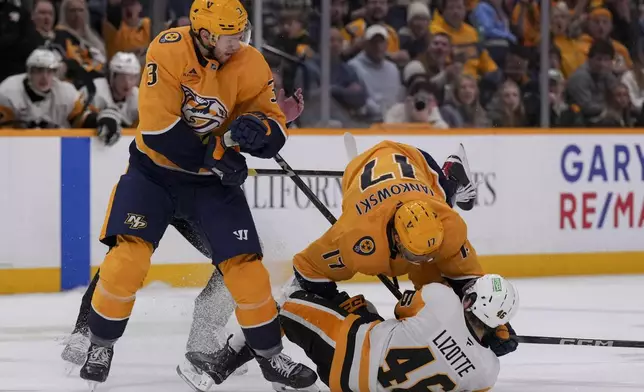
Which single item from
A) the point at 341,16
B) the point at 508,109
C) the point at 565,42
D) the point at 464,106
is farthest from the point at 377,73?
the point at 565,42

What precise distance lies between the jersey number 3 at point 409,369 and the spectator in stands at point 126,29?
3128mm

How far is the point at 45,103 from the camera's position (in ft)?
19.7

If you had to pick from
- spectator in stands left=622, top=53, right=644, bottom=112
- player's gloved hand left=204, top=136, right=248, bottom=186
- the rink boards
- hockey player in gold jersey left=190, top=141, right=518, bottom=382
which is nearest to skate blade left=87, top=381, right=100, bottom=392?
hockey player in gold jersey left=190, top=141, right=518, bottom=382

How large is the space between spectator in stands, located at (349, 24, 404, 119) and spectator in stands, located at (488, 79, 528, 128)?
1.83ft

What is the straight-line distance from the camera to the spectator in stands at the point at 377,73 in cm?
662

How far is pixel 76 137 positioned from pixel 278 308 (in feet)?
7.58

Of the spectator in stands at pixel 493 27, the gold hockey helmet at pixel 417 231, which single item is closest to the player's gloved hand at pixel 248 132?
the gold hockey helmet at pixel 417 231

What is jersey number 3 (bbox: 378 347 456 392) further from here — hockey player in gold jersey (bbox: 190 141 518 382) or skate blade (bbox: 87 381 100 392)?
skate blade (bbox: 87 381 100 392)

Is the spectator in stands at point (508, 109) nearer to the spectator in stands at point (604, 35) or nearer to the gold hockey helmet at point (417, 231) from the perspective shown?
the spectator in stands at point (604, 35)

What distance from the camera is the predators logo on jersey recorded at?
380 cm

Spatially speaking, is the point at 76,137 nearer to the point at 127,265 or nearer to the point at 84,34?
the point at 84,34

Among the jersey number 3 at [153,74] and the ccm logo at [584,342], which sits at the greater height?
the jersey number 3 at [153,74]

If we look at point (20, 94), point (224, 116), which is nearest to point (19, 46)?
point (20, 94)

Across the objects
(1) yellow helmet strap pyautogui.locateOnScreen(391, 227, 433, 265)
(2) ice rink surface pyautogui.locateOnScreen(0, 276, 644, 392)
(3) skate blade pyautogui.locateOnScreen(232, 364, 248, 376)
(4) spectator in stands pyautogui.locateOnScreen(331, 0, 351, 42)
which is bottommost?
(2) ice rink surface pyautogui.locateOnScreen(0, 276, 644, 392)
